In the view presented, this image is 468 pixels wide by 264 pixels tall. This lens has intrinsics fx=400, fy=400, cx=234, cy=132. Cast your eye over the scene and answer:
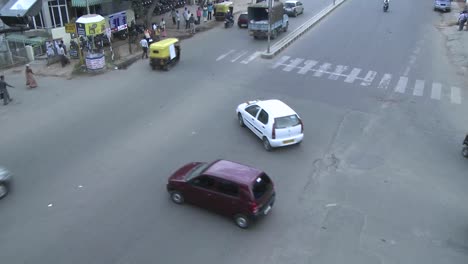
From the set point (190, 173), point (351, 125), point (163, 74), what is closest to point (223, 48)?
point (163, 74)

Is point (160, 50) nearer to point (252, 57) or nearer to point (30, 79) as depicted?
point (252, 57)

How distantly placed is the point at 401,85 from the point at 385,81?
92 centimetres

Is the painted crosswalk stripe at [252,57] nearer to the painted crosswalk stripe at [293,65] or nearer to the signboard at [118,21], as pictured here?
the painted crosswalk stripe at [293,65]

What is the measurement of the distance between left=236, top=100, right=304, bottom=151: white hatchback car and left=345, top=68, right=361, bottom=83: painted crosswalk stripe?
8.63m

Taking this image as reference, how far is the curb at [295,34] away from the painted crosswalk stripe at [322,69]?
350 centimetres

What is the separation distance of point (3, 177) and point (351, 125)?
13.0 metres

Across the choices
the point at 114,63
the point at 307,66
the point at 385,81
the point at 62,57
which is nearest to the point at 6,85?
the point at 62,57

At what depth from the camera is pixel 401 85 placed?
21984mm

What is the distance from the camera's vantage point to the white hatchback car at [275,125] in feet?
47.2

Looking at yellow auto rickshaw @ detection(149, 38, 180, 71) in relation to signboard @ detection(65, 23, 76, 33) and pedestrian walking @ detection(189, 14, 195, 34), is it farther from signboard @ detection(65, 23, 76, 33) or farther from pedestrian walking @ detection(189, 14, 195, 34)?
pedestrian walking @ detection(189, 14, 195, 34)

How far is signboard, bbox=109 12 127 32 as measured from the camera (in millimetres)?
29400

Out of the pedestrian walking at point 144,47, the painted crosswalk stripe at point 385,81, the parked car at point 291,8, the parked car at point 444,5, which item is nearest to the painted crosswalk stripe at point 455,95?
the painted crosswalk stripe at point 385,81

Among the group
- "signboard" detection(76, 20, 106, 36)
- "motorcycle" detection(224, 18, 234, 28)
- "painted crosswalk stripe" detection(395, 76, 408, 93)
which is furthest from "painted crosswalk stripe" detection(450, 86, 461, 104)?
"signboard" detection(76, 20, 106, 36)

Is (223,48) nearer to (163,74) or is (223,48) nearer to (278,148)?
(163,74)
